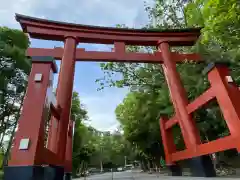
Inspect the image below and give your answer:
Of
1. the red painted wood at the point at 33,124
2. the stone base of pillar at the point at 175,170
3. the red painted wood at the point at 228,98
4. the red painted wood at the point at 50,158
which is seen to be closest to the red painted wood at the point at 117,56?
the red painted wood at the point at 33,124

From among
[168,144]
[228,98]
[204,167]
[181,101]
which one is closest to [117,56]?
[181,101]

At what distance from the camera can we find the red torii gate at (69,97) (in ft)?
13.1

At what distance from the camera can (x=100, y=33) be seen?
314 inches

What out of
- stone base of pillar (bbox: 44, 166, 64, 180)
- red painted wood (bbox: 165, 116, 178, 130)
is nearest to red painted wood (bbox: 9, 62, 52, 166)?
stone base of pillar (bbox: 44, 166, 64, 180)

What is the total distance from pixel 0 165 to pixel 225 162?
13.4 metres

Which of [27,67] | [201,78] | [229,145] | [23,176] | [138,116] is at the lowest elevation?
[23,176]

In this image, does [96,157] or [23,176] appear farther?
[96,157]

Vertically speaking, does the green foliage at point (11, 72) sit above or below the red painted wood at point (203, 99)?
above

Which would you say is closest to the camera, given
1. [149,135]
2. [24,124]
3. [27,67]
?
[24,124]

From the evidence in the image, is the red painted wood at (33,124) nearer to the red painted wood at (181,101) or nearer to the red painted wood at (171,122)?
the red painted wood at (181,101)

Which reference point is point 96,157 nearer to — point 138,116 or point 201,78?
point 138,116

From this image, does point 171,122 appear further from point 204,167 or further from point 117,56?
point 117,56

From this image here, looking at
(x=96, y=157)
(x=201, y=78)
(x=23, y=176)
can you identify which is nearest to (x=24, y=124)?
(x=23, y=176)

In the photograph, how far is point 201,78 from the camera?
7324 mm
